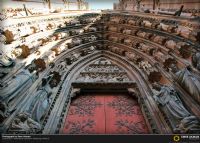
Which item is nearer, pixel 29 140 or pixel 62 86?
pixel 29 140

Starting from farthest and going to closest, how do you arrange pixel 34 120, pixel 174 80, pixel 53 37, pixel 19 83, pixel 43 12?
pixel 43 12 → pixel 53 37 → pixel 174 80 → pixel 19 83 → pixel 34 120

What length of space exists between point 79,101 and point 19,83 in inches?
72.7

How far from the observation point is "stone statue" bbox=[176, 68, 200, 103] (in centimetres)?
432

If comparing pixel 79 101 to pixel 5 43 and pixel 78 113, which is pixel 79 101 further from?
pixel 5 43

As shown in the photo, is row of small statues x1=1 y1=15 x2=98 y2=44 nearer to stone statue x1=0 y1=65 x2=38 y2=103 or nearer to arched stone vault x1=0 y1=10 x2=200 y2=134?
arched stone vault x1=0 y1=10 x2=200 y2=134

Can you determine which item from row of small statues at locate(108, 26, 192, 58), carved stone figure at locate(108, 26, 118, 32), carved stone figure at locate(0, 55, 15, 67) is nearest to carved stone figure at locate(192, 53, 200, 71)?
row of small statues at locate(108, 26, 192, 58)

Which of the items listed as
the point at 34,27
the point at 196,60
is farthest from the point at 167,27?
the point at 34,27

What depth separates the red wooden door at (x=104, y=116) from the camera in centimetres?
514

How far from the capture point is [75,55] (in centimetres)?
775

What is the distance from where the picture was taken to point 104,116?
5547mm

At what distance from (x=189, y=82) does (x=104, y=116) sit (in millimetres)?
1820

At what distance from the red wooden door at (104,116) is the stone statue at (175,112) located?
→ 0.70 m

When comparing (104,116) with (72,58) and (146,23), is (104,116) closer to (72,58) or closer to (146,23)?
(72,58)

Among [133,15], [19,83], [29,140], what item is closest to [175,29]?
[133,15]
